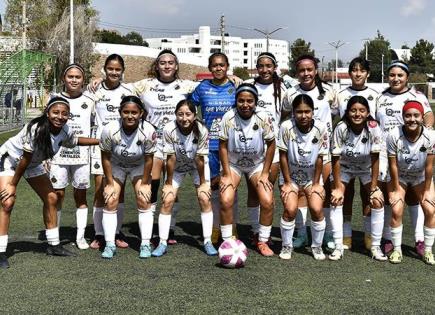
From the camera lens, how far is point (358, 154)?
582 cm

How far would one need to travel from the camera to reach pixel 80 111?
20.2 ft

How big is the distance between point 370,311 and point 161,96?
130 inches

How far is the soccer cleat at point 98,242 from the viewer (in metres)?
6.19

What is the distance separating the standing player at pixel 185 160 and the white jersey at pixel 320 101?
97 cm

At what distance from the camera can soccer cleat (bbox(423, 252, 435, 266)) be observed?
555 centimetres

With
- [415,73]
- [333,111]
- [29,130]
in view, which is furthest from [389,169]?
[415,73]

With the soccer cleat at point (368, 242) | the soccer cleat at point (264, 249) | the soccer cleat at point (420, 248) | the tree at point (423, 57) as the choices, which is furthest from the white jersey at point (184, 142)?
the tree at point (423, 57)

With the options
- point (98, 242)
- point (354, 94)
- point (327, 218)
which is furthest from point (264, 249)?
point (354, 94)

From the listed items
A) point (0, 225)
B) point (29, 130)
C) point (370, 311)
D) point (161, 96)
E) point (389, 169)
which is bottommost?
point (370, 311)

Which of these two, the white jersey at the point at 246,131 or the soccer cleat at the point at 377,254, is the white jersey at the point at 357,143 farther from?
the soccer cleat at the point at 377,254

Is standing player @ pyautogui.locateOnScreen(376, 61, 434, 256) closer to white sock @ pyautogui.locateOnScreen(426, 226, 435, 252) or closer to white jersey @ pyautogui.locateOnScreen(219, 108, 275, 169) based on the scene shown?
white sock @ pyautogui.locateOnScreen(426, 226, 435, 252)

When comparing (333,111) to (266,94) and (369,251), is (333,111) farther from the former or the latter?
(369,251)

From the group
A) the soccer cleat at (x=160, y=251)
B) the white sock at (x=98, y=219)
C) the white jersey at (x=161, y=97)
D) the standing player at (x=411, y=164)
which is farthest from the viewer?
the white jersey at (x=161, y=97)

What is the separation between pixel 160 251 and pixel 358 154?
226 cm
